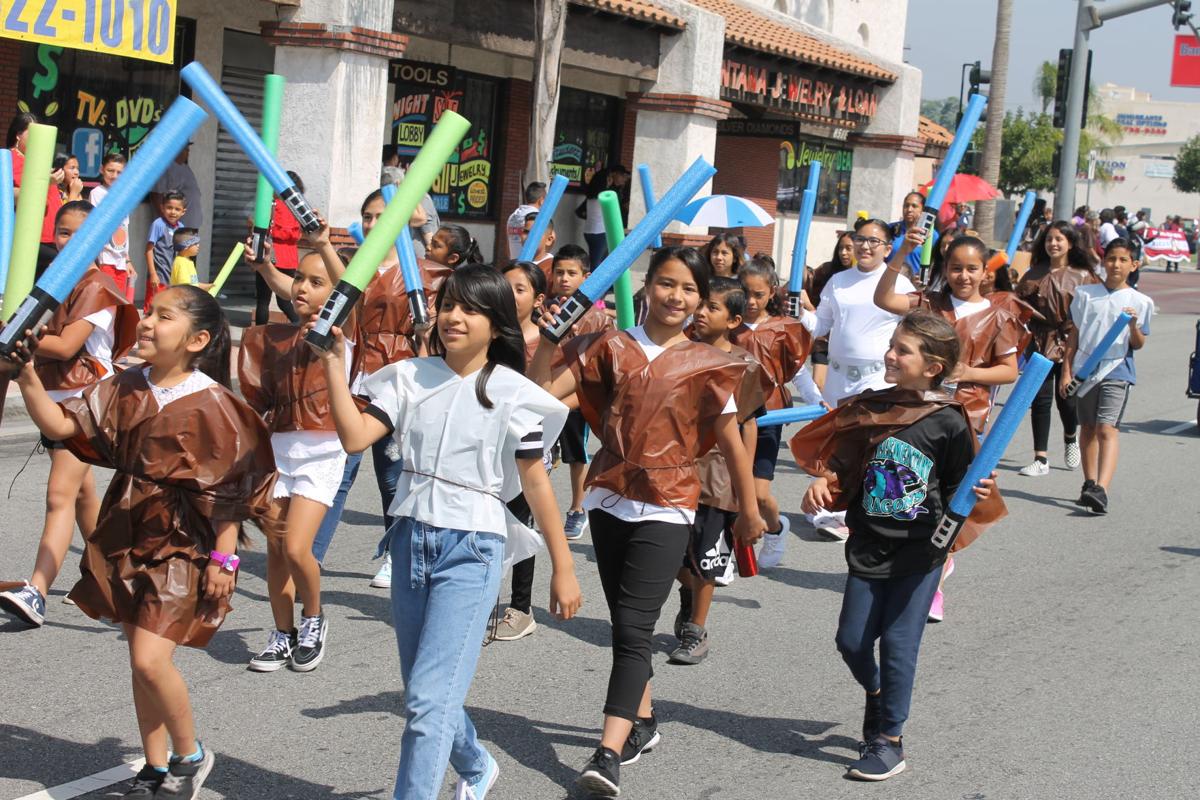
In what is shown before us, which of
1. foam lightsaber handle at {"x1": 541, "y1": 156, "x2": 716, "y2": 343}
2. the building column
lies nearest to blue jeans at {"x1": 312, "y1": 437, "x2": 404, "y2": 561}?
foam lightsaber handle at {"x1": 541, "y1": 156, "x2": 716, "y2": 343}

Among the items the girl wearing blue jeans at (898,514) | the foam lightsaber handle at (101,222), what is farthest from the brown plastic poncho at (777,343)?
the foam lightsaber handle at (101,222)

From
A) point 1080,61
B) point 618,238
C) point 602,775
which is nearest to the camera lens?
point 602,775

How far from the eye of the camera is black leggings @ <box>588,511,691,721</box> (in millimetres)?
4730

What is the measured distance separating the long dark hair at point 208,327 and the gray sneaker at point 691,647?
94.0 inches

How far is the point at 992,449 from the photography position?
4742 mm

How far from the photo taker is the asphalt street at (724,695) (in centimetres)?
486

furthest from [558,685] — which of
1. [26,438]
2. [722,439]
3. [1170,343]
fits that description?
[1170,343]

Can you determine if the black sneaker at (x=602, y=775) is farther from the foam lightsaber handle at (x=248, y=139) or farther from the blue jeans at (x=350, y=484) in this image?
the blue jeans at (x=350, y=484)

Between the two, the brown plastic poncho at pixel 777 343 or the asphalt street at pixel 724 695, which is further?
the brown plastic poncho at pixel 777 343

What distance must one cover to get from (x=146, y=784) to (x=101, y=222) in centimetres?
166

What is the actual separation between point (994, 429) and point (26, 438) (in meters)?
7.10

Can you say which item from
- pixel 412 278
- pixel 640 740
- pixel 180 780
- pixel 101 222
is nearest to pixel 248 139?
pixel 101 222

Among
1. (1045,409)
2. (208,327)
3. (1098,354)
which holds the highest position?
(208,327)

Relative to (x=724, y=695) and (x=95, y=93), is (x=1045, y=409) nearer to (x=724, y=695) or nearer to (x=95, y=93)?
(x=724, y=695)
